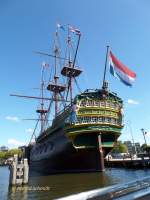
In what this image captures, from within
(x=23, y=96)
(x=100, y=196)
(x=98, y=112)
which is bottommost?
(x=100, y=196)

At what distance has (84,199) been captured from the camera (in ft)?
10.1

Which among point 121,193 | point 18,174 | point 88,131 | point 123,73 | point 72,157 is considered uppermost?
point 123,73

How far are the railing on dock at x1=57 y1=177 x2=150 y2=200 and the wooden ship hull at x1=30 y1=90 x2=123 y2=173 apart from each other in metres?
30.4

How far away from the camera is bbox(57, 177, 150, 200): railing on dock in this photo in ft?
10.5

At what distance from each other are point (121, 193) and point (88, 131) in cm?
3107

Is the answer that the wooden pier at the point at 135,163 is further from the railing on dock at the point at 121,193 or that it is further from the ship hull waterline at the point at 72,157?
the railing on dock at the point at 121,193

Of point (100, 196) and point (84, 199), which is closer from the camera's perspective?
point (84, 199)

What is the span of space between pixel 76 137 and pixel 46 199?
18646 mm

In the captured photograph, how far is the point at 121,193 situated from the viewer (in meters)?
3.67

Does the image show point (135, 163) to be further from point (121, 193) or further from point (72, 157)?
point (121, 193)

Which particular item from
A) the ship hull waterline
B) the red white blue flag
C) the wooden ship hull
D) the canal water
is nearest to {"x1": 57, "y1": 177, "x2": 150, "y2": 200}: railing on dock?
the canal water

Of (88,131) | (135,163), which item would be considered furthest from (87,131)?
(135,163)

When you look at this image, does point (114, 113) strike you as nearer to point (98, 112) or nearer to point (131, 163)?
point (98, 112)

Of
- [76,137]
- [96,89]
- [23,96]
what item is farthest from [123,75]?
[23,96]
